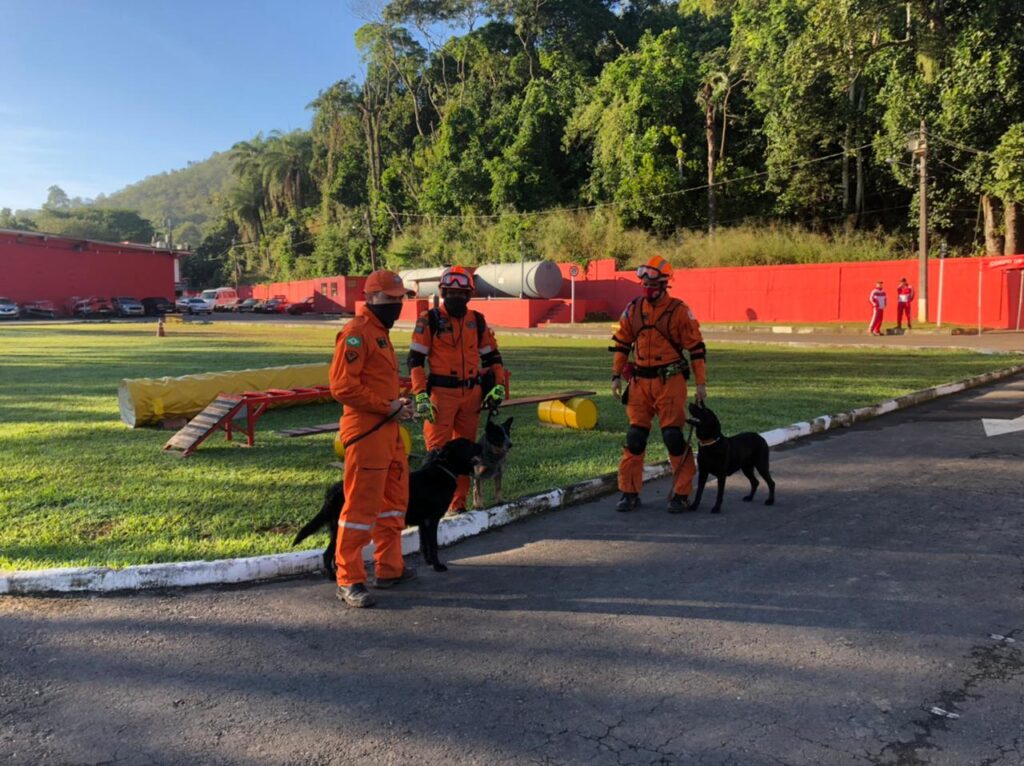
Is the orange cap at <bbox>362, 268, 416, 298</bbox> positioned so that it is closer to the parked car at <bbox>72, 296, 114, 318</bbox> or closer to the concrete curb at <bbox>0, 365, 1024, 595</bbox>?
the concrete curb at <bbox>0, 365, 1024, 595</bbox>

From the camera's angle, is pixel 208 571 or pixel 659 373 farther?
pixel 659 373

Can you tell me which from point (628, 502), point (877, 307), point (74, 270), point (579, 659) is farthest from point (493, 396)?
point (74, 270)

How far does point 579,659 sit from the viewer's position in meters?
3.32

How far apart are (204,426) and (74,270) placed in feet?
173

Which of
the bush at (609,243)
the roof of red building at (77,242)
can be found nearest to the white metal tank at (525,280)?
the bush at (609,243)

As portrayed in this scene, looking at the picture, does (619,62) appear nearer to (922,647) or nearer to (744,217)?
(744,217)

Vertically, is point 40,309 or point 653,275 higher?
point 40,309

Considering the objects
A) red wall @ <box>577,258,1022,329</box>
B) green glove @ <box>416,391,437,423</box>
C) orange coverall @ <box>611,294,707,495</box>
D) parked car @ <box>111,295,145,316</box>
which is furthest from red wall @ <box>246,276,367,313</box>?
green glove @ <box>416,391,437,423</box>

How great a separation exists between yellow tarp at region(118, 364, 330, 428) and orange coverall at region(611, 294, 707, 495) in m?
6.04

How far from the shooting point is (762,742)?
2652mm

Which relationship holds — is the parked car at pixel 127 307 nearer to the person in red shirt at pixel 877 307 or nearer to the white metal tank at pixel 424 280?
the white metal tank at pixel 424 280

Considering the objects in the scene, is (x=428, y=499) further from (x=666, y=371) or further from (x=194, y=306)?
(x=194, y=306)

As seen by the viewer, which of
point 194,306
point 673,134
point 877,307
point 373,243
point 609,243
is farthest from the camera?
point 194,306

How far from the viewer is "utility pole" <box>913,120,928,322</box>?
2342cm
